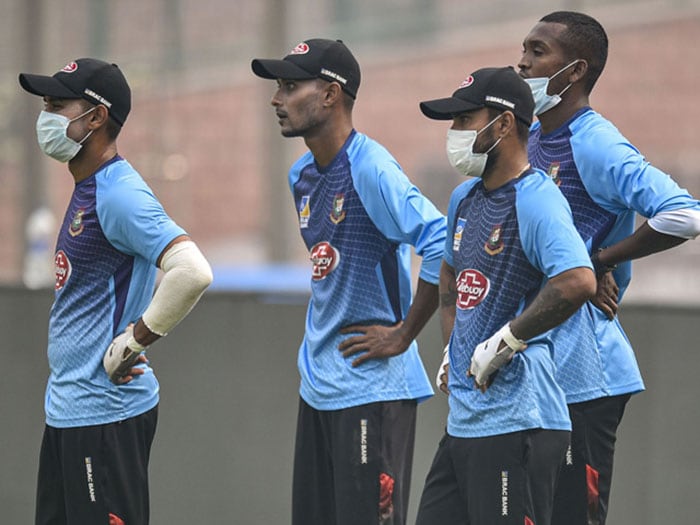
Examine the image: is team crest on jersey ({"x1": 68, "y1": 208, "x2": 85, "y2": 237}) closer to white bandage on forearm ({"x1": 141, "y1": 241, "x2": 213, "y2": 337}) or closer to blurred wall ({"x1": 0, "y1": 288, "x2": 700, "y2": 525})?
white bandage on forearm ({"x1": 141, "y1": 241, "x2": 213, "y2": 337})

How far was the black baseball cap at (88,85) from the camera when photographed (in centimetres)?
475

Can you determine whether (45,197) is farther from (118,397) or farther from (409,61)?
(118,397)

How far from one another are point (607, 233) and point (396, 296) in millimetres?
748

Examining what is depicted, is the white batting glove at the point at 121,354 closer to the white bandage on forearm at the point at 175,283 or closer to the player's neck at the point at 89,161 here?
the white bandage on forearm at the point at 175,283

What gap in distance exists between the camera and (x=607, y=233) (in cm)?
471

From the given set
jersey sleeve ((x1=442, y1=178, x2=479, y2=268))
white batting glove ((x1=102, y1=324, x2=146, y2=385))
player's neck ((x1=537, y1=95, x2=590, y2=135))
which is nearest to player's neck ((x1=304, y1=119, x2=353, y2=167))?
jersey sleeve ((x1=442, y1=178, x2=479, y2=268))

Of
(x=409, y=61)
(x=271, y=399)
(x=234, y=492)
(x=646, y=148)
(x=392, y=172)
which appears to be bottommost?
(x=234, y=492)

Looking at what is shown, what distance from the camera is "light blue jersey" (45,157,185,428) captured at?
4586mm

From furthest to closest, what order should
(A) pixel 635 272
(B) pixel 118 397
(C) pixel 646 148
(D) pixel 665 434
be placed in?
(C) pixel 646 148 → (A) pixel 635 272 → (D) pixel 665 434 → (B) pixel 118 397

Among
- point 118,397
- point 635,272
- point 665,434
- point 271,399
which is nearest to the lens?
point 118,397

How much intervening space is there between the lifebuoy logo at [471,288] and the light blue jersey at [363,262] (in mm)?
497

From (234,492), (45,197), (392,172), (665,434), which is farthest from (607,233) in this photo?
(45,197)

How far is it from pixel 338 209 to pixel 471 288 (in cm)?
77

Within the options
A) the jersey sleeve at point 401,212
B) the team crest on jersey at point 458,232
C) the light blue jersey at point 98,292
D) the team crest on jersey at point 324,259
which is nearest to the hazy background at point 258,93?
the team crest on jersey at point 324,259
